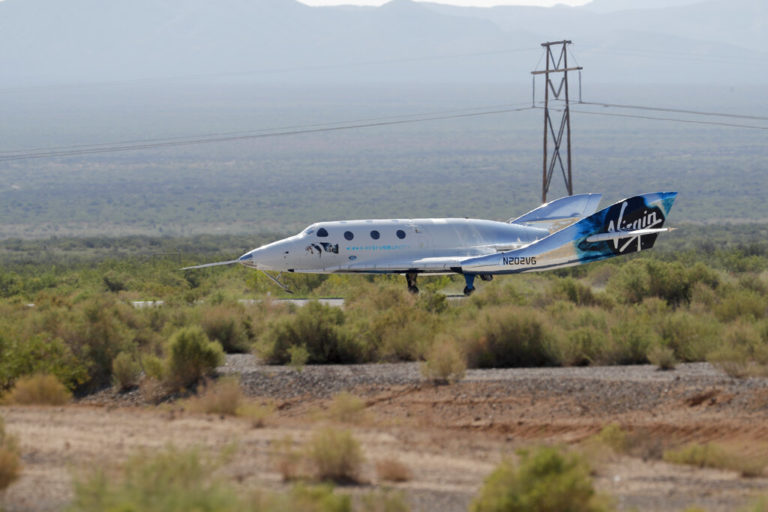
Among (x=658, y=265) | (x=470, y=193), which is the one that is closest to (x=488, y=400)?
(x=658, y=265)

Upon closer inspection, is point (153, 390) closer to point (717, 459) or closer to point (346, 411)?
point (346, 411)

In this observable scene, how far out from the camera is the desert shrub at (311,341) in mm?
18766

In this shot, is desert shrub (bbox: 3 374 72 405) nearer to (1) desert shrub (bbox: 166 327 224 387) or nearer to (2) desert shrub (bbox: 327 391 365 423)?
(1) desert shrub (bbox: 166 327 224 387)

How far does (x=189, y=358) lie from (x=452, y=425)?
16.3 feet

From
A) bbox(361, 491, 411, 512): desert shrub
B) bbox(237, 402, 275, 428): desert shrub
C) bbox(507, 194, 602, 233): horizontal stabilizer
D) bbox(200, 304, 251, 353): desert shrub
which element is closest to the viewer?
bbox(361, 491, 411, 512): desert shrub

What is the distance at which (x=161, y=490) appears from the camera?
8.15 m

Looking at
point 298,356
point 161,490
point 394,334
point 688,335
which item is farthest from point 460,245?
point 161,490

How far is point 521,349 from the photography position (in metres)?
18.4

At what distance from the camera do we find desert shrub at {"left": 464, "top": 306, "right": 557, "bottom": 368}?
18.3 meters

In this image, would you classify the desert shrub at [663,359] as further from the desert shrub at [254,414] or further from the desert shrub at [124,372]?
the desert shrub at [124,372]

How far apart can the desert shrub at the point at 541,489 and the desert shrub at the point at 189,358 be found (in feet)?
27.9

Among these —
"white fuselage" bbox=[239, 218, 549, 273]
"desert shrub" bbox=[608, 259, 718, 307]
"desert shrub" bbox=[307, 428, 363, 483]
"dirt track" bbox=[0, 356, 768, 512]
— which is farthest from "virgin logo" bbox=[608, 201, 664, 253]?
"desert shrub" bbox=[307, 428, 363, 483]

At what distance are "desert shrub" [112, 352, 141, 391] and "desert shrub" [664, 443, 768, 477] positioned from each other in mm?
9042

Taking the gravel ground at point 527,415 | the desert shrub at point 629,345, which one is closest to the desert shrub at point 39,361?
the gravel ground at point 527,415
